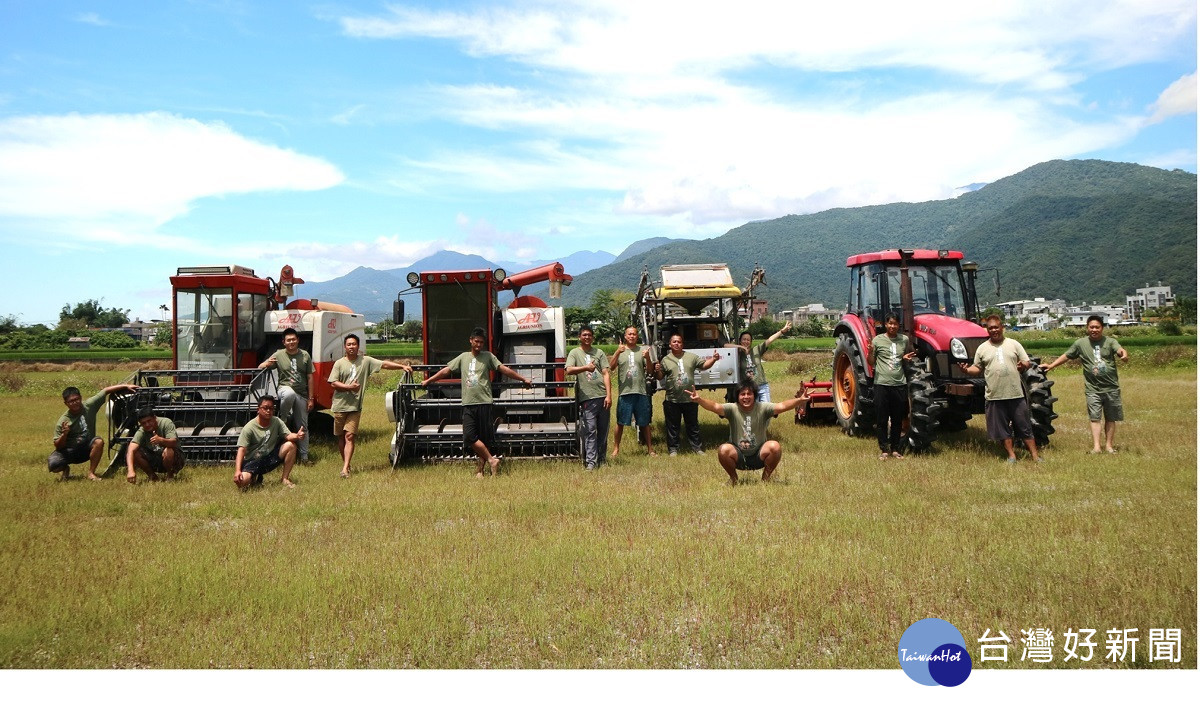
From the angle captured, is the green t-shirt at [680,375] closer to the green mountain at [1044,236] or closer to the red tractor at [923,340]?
the red tractor at [923,340]

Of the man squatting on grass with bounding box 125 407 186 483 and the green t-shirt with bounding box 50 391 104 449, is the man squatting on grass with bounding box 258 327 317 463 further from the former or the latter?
the green t-shirt with bounding box 50 391 104 449

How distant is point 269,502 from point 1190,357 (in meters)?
29.3

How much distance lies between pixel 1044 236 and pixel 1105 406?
120 m

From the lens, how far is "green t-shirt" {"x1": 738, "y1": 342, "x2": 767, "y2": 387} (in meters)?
10.8

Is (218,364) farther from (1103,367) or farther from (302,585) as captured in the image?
(1103,367)

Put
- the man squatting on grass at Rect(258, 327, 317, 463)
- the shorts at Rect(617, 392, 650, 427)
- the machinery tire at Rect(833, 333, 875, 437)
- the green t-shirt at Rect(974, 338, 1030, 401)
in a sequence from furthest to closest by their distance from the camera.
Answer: the machinery tire at Rect(833, 333, 875, 437) < the shorts at Rect(617, 392, 650, 427) < the man squatting on grass at Rect(258, 327, 317, 463) < the green t-shirt at Rect(974, 338, 1030, 401)

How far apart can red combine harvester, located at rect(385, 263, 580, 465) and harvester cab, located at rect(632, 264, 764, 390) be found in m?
1.54

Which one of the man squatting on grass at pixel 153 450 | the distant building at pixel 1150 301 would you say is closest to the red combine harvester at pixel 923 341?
the man squatting on grass at pixel 153 450

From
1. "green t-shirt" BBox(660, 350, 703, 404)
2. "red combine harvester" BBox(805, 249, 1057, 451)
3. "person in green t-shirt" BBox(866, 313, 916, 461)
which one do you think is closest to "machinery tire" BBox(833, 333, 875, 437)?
"red combine harvester" BBox(805, 249, 1057, 451)

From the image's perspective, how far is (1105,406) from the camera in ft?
29.7

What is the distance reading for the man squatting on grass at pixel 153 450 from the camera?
28.1 ft

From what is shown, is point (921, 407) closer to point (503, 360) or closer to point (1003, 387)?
point (1003, 387)

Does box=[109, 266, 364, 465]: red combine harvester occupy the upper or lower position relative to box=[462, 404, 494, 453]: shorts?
upper

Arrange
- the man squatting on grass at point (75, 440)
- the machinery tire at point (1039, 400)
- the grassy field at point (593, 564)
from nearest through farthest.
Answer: the grassy field at point (593, 564)
the man squatting on grass at point (75, 440)
the machinery tire at point (1039, 400)
